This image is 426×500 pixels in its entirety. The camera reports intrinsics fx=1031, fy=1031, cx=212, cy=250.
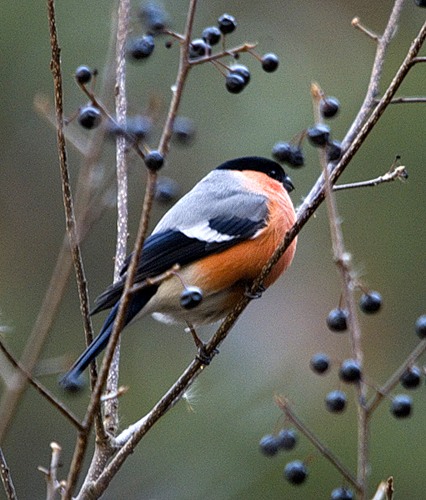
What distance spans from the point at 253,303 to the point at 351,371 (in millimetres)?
4567

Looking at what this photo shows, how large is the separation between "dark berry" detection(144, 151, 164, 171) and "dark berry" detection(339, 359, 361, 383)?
0.39 m

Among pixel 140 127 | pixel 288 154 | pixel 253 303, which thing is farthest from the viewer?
pixel 253 303

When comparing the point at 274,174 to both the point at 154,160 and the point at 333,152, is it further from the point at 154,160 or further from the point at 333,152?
the point at 154,160

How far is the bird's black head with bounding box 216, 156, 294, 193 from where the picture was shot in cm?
288

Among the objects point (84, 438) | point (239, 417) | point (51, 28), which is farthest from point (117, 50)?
point (239, 417)

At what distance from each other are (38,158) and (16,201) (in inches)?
11.9

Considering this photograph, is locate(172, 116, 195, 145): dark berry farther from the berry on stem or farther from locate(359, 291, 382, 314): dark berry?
locate(359, 291, 382, 314): dark berry

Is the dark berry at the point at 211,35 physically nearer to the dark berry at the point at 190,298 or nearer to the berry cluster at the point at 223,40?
the berry cluster at the point at 223,40

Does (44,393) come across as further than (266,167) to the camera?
No

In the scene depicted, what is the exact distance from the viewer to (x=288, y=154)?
6.75 ft

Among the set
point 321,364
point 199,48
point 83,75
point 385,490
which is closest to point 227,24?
point 199,48

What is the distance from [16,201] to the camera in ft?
20.1

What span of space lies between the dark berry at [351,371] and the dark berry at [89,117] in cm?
64

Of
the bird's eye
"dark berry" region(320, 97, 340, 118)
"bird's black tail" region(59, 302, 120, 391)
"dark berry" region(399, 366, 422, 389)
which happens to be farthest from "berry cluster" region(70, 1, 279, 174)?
the bird's eye
